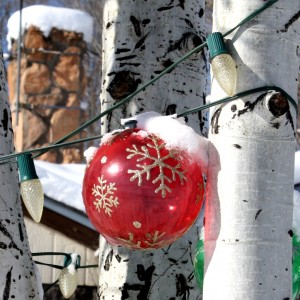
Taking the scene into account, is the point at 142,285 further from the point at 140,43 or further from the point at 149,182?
the point at 149,182

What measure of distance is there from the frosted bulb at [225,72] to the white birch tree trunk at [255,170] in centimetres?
5

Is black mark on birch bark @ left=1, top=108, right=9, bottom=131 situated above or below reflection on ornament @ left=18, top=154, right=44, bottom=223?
above

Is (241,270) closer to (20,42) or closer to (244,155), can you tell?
(244,155)

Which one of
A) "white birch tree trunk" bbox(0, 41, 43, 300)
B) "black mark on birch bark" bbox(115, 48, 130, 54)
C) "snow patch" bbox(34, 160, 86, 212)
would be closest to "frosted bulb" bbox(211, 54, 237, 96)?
"white birch tree trunk" bbox(0, 41, 43, 300)

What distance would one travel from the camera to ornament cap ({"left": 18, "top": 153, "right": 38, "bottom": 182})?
244 centimetres

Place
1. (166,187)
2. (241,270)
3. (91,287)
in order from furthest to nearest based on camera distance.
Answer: (91,287) → (166,187) → (241,270)

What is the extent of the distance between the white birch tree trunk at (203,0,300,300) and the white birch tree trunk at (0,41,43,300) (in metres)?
0.91

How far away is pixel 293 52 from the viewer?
218 centimetres

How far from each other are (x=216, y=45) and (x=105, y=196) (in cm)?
48

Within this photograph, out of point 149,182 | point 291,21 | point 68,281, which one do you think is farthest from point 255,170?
point 68,281

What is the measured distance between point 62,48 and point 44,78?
0.48m

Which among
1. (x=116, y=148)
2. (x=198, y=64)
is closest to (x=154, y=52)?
(x=198, y=64)

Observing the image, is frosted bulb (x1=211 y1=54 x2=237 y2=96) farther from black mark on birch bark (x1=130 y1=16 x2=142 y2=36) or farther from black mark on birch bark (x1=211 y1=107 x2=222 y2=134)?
black mark on birch bark (x1=130 y1=16 x2=142 y2=36)

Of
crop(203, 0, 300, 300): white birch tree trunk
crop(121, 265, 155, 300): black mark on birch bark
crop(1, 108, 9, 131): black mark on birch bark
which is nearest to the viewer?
crop(203, 0, 300, 300): white birch tree trunk
